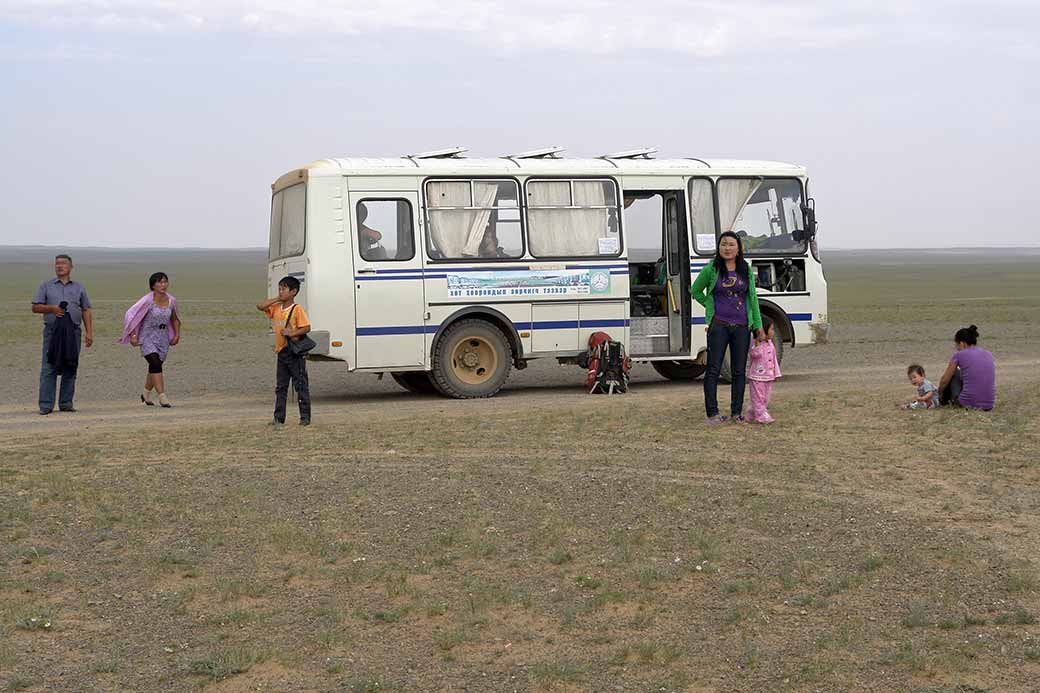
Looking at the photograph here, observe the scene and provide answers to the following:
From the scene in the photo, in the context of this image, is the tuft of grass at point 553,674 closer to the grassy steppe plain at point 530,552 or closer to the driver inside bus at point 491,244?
the grassy steppe plain at point 530,552

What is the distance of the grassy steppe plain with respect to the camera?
23.8ft

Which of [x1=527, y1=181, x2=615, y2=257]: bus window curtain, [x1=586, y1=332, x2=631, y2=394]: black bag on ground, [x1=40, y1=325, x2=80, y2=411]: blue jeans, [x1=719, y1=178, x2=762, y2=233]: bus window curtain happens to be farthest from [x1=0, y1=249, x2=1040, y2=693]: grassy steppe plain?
[x1=719, y1=178, x2=762, y2=233]: bus window curtain

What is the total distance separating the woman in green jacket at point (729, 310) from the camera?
45.0 feet

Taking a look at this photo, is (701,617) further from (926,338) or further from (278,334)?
(926,338)

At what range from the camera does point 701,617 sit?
311 inches

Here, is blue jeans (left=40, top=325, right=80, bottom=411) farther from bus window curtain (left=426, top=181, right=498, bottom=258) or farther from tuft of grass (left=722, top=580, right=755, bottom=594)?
tuft of grass (left=722, top=580, right=755, bottom=594)

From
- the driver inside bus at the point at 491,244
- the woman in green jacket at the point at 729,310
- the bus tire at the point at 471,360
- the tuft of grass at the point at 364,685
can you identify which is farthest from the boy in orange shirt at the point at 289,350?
the tuft of grass at the point at 364,685

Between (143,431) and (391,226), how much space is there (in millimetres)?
4358

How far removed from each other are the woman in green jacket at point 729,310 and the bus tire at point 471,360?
450 cm

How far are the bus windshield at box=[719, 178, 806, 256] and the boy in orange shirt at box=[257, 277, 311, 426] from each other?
22.2 feet

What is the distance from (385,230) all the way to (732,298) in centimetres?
512

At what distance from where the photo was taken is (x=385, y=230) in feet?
56.8

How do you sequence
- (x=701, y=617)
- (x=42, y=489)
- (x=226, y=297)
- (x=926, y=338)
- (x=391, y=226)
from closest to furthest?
(x=701, y=617) → (x=42, y=489) → (x=391, y=226) → (x=926, y=338) → (x=226, y=297)

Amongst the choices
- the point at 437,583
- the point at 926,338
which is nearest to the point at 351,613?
the point at 437,583
